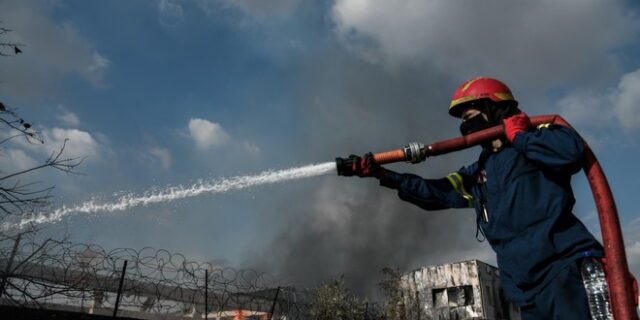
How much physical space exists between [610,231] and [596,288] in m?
0.42

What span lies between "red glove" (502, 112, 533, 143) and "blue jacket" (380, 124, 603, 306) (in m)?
0.09

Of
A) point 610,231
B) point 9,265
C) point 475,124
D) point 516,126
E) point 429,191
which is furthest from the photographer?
point 9,265

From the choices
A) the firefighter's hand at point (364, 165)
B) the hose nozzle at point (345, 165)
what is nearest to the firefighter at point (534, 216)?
the firefighter's hand at point (364, 165)

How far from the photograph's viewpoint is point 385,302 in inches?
930

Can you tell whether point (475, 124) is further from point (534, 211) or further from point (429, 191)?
point (534, 211)

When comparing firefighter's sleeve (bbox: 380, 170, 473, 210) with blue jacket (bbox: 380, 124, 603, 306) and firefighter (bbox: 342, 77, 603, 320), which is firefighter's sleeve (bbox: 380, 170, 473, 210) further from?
blue jacket (bbox: 380, 124, 603, 306)

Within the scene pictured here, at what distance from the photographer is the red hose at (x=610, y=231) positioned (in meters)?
3.12

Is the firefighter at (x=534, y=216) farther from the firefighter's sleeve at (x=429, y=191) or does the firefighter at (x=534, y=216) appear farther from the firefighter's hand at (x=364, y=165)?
the firefighter's hand at (x=364, y=165)

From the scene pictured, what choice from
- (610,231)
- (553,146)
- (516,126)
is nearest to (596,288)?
(610,231)

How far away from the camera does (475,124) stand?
440 cm

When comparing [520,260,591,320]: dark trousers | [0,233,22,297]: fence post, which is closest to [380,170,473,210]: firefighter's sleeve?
[520,260,591,320]: dark trousers

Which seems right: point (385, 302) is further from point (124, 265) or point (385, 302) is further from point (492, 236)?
point (492, 236)

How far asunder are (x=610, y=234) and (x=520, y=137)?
898 mm

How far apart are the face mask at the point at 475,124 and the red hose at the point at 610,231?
26 centimetres
